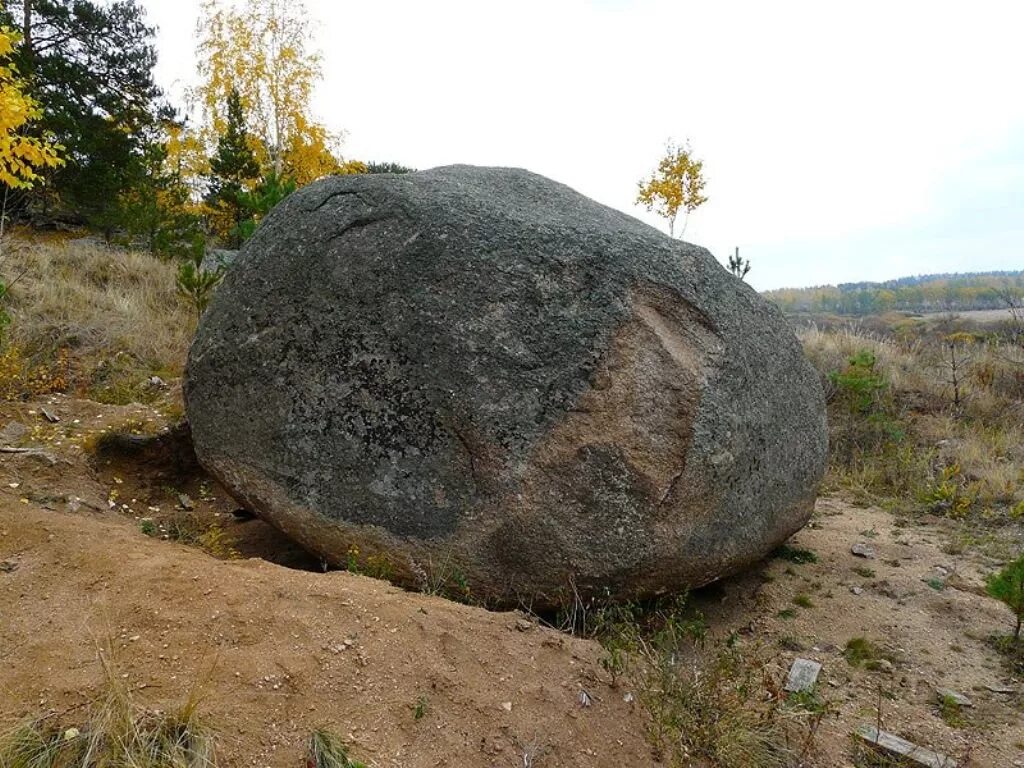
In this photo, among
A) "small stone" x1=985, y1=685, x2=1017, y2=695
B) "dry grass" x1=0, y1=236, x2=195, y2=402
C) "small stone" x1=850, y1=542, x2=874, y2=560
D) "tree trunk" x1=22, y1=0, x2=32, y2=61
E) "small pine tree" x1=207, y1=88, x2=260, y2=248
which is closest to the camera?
"small stone" x1=985, y1=685, x2=1017, y2=695

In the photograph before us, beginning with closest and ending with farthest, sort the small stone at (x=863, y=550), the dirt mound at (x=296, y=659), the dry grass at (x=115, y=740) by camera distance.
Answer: the dry grass at (x=115, y=740) → the dirt mound at (x=296, y=659) → the small stone at (x=863, y=550)

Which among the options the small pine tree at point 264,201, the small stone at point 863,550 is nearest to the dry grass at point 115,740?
the small stone at point 863,550

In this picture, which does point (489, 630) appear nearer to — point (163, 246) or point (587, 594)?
point (587, 594)

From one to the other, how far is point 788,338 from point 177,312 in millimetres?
6541

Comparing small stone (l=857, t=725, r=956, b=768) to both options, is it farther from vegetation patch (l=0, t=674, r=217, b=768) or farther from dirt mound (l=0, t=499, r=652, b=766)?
vegetation patch (l=0, t=674, r=217, b=768)

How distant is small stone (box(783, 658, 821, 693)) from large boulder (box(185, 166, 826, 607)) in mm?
562

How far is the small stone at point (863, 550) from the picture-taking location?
481cm

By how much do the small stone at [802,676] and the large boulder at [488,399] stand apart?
1.84 feet

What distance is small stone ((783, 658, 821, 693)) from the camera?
3.31 meters

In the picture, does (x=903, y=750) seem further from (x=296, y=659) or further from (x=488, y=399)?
(x=296, y=659)

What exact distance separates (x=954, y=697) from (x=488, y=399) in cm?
251

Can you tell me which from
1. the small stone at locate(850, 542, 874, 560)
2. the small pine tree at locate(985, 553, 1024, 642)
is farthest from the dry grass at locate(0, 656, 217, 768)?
the small stone at locate(850, 542, 874, 560)

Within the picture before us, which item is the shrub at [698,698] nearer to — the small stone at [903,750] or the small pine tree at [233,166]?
the small stone at [903,750]

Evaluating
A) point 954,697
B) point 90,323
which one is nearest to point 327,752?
point 954,697
